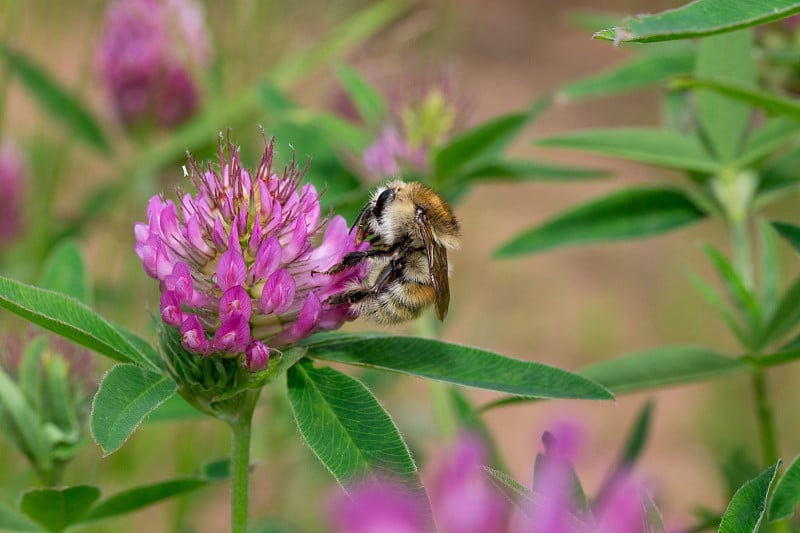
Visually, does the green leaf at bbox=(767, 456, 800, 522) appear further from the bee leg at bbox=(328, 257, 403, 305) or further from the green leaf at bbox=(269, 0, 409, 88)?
the green leaf at bbox=(269, 0, 409, 88)

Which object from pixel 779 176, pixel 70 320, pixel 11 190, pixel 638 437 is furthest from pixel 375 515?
pixel 11 190

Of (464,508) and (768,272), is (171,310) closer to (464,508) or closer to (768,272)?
(464,508)

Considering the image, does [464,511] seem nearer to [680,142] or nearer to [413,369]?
[413,369]

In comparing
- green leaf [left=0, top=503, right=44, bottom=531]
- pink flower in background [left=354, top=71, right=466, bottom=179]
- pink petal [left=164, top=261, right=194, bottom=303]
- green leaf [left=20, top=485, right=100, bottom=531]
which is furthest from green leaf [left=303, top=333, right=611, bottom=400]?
pink flower in background [left=354, top=71, right=466, bottom=179]

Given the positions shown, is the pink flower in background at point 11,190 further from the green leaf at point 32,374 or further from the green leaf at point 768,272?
the green leaf at point 768,272

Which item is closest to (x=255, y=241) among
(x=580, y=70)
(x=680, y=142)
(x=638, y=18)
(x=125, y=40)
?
(x=638, y=18)

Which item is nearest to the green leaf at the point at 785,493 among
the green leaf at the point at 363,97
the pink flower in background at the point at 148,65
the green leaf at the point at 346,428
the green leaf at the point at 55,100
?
the green leaf at the point at 346,428
